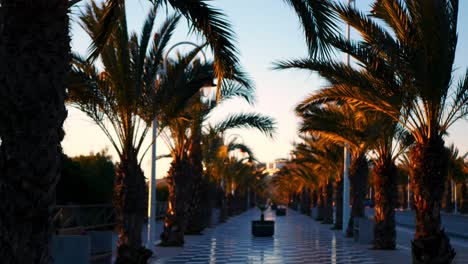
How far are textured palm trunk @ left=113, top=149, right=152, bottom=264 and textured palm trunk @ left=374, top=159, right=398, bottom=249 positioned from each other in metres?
9.08

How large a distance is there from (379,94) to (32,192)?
27.9 feet

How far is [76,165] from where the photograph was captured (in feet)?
100

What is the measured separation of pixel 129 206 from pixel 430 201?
19.3ft

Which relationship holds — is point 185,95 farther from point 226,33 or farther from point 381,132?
point 226,33

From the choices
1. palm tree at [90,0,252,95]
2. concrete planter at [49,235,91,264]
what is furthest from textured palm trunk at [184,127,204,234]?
palm tree at [90,0,252,95]

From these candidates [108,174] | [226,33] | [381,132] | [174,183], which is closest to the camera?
[226,33]

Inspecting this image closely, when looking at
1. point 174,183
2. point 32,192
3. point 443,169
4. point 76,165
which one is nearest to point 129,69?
point 443,169

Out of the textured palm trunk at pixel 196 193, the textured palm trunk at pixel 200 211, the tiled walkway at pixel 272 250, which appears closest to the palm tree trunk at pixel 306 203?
the textured palm trunk at pixel 200 211

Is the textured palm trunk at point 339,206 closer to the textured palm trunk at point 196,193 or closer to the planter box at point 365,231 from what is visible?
the textured palm trunk at point 196,193

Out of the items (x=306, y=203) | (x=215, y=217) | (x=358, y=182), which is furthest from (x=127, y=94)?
(x=306, y=203)

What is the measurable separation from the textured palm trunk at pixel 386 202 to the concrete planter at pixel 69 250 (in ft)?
38.5

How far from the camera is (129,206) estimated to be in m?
14.0

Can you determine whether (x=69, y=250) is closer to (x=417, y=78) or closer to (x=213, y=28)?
(x=213, y=28)

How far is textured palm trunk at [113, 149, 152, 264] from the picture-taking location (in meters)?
13.8
